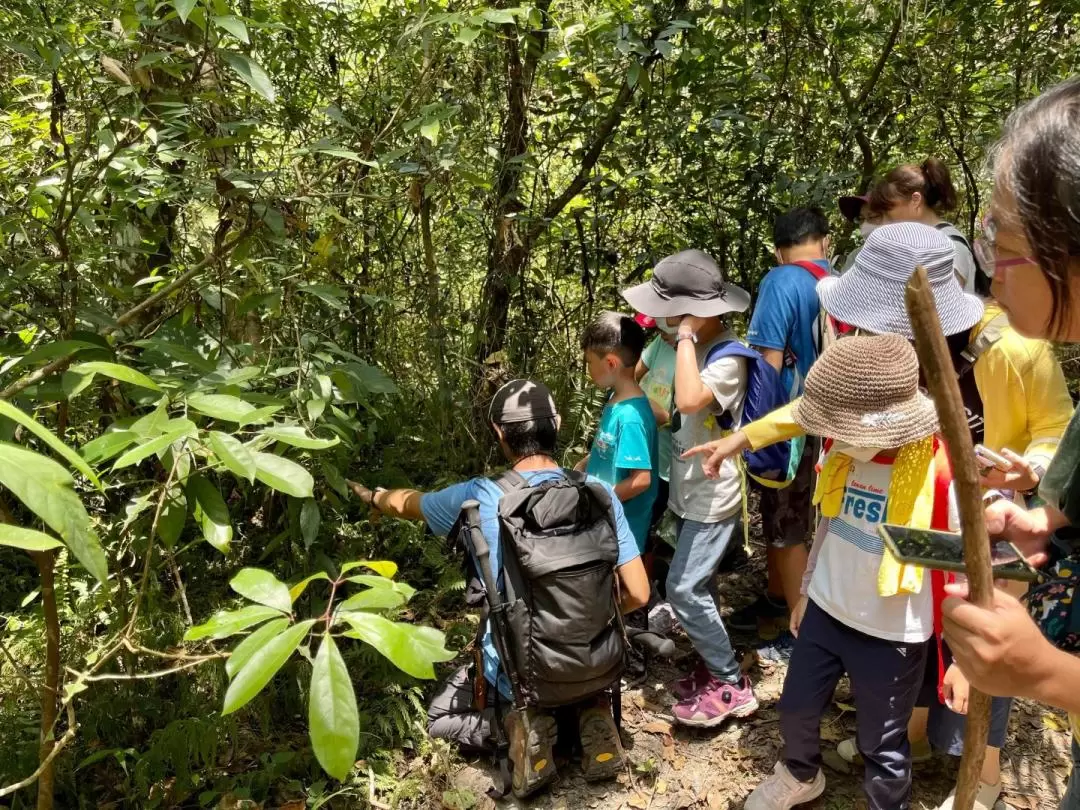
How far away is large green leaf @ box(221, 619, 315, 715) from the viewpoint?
3.04 feet

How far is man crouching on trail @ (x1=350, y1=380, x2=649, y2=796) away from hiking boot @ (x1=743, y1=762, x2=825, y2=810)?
1.61 feet

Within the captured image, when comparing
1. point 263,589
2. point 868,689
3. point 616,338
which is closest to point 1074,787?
point 868,689

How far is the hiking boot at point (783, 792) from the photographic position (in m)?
2.53

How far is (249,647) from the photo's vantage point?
96cm

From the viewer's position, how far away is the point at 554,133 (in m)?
4.03

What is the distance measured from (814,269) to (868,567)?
1408 millimetres

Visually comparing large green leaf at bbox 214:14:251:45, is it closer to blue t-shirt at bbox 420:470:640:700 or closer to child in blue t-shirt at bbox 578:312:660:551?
blue t-shirt at bbox 420:470:640:700

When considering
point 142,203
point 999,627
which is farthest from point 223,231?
point 999,627

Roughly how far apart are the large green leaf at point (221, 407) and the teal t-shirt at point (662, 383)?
6.95ft

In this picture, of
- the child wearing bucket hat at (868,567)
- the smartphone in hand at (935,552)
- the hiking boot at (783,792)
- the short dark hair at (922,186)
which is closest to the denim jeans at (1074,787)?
the child wearing bucket hat at (868,567)

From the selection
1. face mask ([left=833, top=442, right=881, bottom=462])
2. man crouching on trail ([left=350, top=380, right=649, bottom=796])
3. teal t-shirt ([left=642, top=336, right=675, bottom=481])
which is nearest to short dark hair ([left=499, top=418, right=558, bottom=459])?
man crouching on trail ([left=350, top=380, right=649, bottom=796])

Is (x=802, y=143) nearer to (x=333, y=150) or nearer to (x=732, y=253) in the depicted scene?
(x=732, y=253)

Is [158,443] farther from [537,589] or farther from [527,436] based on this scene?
[527,436]

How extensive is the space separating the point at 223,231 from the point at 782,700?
2257mm
